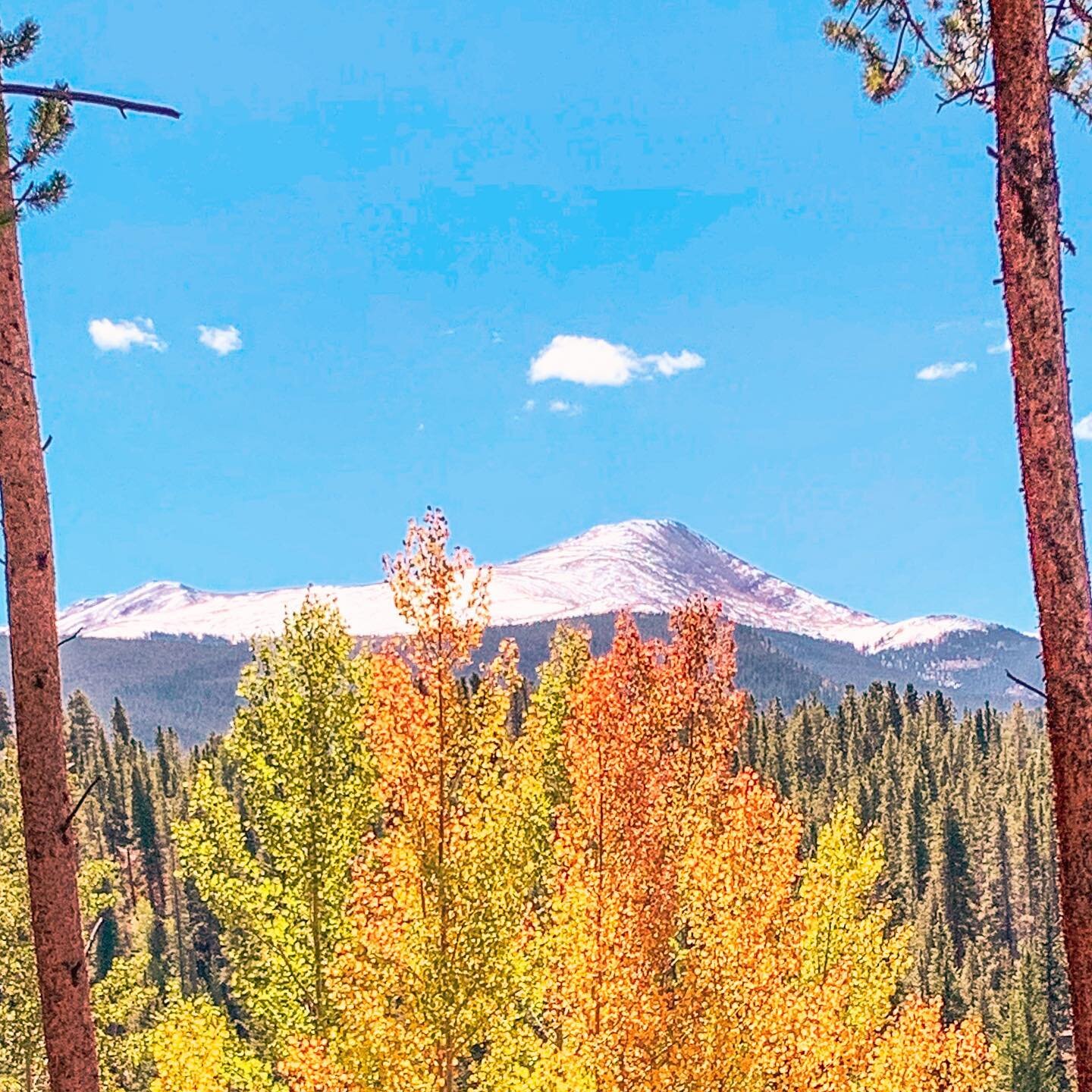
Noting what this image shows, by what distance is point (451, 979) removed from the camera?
1144 cm

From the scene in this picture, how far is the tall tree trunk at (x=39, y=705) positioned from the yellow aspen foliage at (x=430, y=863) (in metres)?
4.81

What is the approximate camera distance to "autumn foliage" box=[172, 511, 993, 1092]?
446 inches

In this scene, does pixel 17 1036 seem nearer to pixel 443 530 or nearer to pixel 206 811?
pixel 206 811

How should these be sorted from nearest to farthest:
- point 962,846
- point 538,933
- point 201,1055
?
point 201,1055 < point 538,933 < point 962,846

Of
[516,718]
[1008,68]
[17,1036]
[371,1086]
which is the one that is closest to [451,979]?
[371,1086]

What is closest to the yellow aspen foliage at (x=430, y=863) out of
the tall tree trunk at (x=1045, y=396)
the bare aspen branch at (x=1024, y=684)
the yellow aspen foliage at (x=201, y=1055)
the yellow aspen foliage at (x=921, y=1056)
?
A: the yellow aspen foliage at (x=201, y=1055)

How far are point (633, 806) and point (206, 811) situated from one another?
6045mm

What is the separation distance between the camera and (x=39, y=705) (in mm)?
6348

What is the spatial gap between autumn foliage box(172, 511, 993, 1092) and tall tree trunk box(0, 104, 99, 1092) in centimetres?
484

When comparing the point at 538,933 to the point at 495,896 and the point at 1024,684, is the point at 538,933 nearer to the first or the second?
the point at 495,896

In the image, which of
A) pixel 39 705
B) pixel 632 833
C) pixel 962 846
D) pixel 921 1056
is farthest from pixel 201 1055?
pixel 962 846

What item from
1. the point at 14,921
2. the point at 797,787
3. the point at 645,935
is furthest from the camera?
the point at 797,787

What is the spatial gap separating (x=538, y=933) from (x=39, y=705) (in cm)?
861

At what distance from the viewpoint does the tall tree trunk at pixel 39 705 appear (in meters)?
6.19
